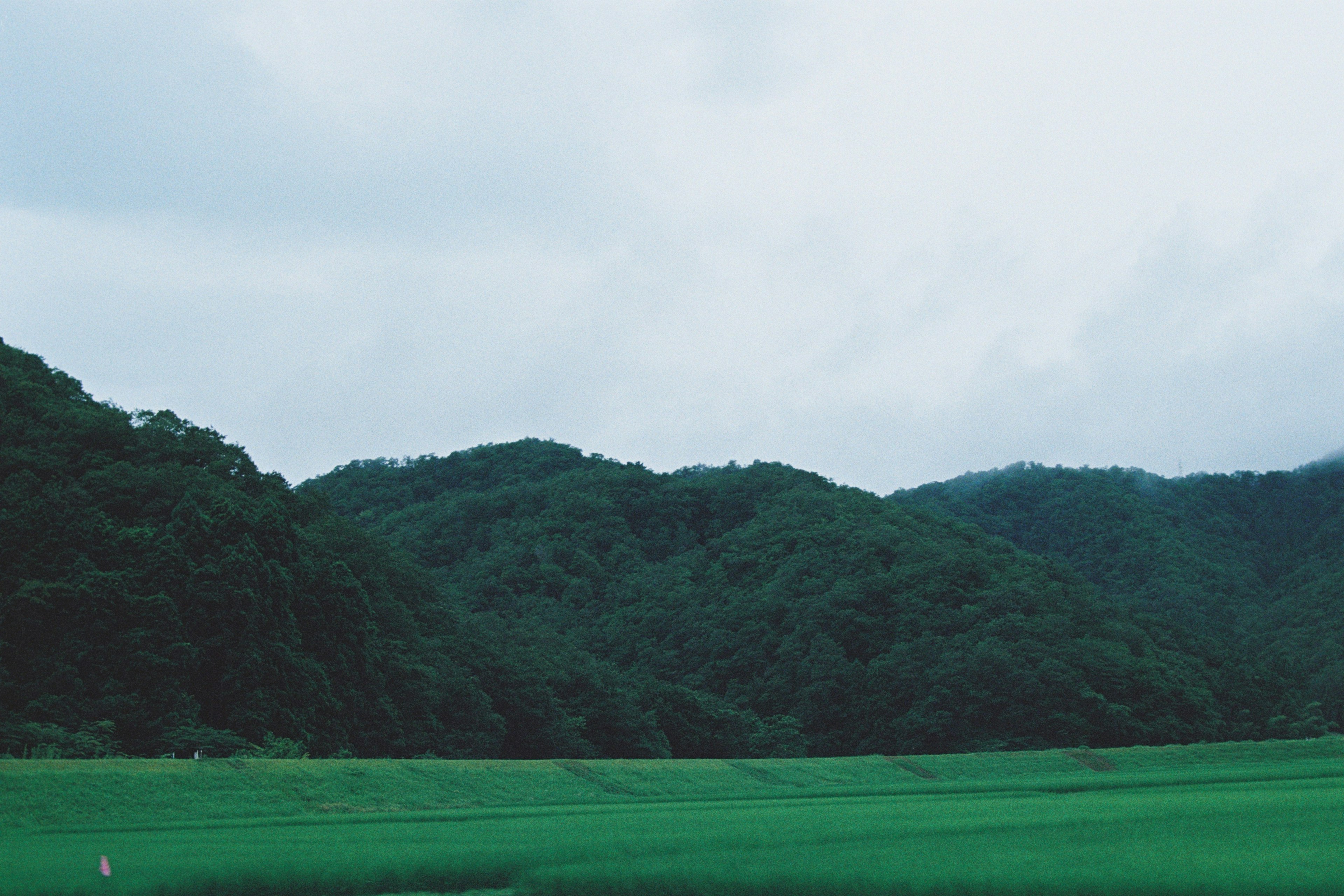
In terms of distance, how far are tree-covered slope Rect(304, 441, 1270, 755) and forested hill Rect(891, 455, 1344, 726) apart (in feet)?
29.9

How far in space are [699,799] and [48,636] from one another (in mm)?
18226

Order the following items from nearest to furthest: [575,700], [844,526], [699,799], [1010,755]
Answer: [699,799], [1010,755], [575,700], [844,526]

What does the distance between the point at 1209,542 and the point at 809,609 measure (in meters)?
40.0

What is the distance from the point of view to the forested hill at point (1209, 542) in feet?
236

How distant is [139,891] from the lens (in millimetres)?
10602

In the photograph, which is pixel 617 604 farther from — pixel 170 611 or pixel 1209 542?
pixel 1209 542

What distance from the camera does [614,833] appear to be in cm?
1497

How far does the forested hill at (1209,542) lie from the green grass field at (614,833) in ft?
160

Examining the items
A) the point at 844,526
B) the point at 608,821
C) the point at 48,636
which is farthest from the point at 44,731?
the point at 844,526

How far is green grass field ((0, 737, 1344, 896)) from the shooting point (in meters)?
10.6

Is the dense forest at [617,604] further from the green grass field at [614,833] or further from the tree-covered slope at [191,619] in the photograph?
the green grass field at [614,833]

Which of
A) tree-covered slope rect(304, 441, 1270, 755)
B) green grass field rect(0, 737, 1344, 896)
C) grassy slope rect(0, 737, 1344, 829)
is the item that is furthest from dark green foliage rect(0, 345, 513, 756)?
tree-covered slope rect(304, 441, 1270, 755)

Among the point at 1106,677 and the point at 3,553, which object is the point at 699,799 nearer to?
the point at 3,553

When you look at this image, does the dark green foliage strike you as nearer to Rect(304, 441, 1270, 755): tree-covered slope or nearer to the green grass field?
the green grass field
